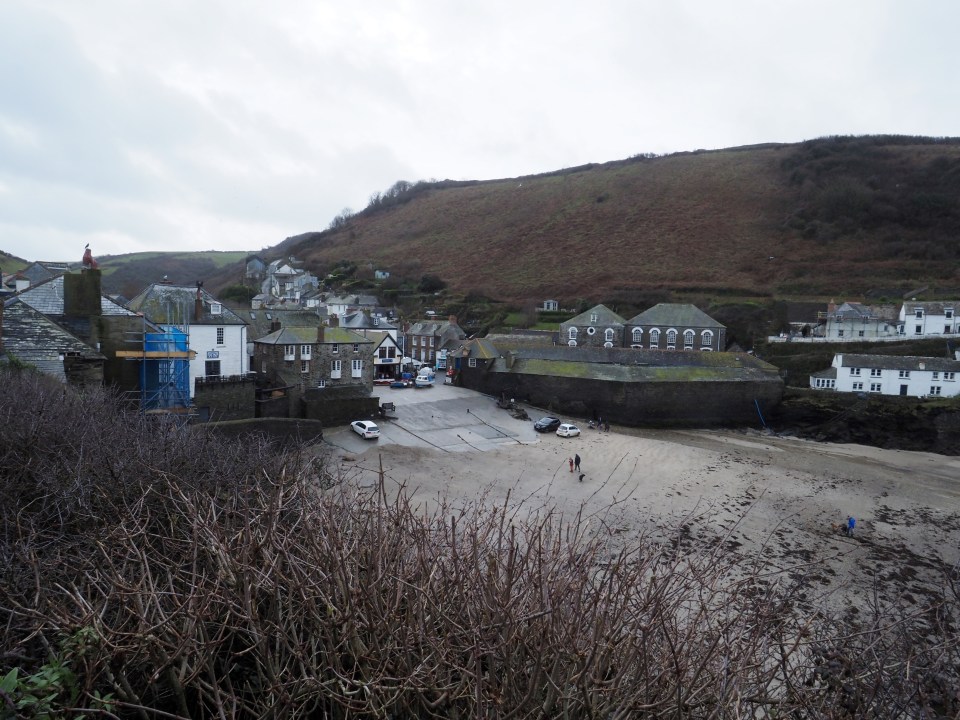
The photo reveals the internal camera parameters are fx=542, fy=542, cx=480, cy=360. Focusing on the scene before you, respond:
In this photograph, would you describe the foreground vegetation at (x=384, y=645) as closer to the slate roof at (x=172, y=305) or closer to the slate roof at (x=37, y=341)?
the slate roof at (x=37, y=341)

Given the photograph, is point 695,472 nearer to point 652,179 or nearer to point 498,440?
point 498,440

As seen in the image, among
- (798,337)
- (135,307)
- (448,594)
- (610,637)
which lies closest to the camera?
(610,637)

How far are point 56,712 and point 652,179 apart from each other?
105 m

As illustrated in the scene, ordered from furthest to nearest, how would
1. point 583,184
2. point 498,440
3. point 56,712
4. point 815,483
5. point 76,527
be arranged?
point 583,184
point 498,440
point 815,483
point 76,527
point 56,712

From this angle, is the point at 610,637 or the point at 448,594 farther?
the point at 448,594

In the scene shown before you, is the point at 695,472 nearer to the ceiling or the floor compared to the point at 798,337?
nearer to the floor

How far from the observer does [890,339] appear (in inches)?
1503

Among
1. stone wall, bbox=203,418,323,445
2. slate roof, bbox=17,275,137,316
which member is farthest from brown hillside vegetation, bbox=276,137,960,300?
slate roof, bbox=17,275,137,316

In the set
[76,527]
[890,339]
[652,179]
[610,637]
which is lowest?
[76,527]

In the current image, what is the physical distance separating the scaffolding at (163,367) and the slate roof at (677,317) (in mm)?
34340

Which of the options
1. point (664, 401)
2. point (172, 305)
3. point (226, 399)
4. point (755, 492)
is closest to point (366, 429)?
point (226, 399)

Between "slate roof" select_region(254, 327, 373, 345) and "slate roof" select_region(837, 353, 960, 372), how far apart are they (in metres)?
27.2

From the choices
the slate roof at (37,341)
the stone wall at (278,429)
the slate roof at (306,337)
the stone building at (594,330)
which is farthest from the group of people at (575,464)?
the stone building at (594,330)

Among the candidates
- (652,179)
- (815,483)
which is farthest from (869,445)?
(652,179)
